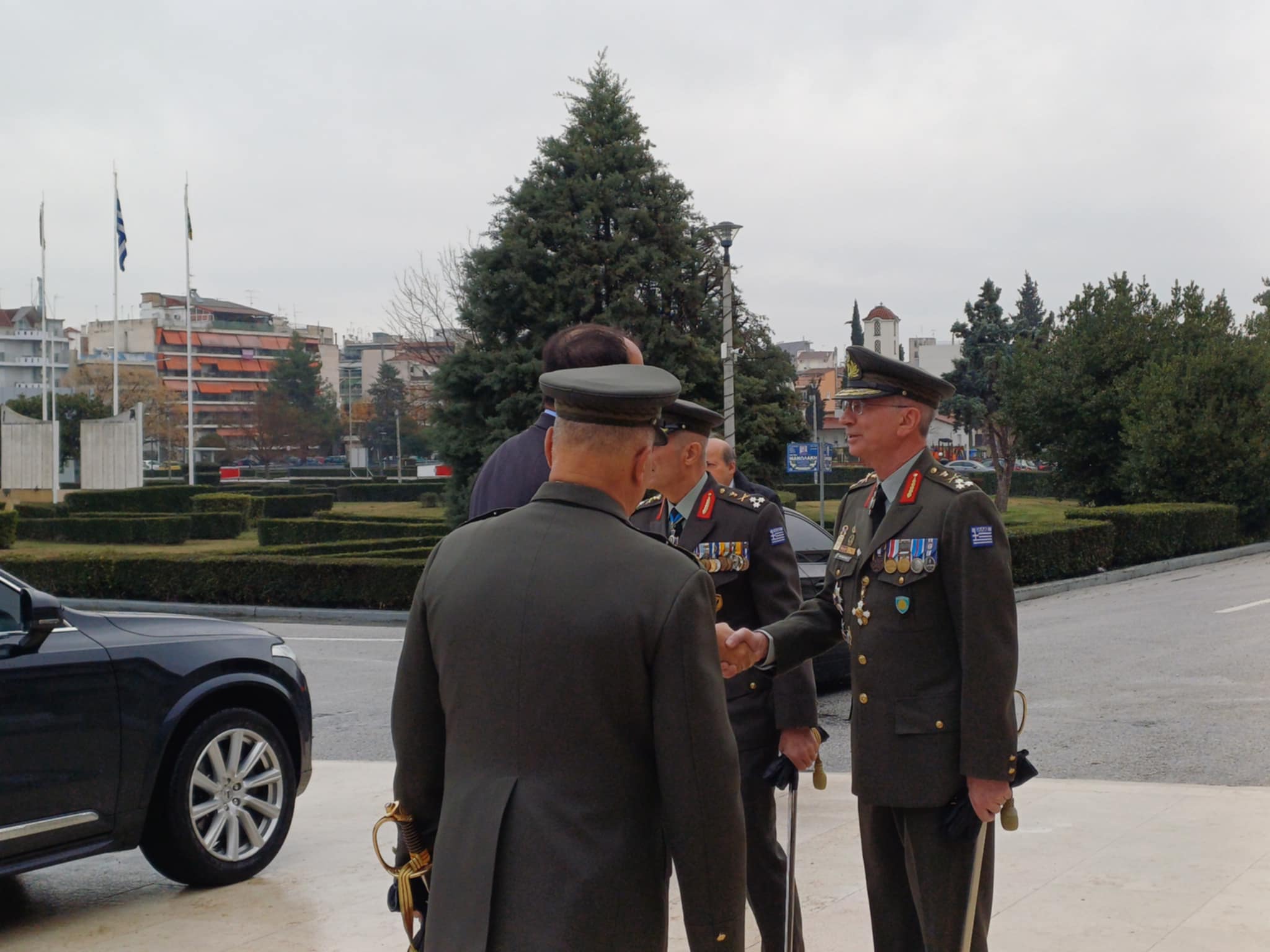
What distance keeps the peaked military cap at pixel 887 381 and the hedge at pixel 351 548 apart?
720 inches

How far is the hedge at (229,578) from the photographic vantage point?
1820 cm

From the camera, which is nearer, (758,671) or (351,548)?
(758,671)

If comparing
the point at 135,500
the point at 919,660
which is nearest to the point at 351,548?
the point at 919,660

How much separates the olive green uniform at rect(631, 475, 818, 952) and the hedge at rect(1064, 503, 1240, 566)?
62.5 ft

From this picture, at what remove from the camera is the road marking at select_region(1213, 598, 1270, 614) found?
15.3 metres

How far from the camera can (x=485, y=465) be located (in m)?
3.58

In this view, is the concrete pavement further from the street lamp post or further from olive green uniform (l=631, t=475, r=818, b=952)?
the street lamp post

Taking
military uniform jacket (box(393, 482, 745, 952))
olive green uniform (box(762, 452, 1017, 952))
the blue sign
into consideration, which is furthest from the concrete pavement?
the blue sign

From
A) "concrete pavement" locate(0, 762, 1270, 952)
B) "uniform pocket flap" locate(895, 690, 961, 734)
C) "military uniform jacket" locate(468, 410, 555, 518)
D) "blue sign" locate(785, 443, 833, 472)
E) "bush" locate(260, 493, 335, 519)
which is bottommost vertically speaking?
"concrete pavement" locate(0, 762, 1270, 952)

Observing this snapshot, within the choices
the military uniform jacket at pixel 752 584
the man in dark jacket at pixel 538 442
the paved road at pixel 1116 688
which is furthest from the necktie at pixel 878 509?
the paved road at pixel 1116 688

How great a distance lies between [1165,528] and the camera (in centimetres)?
2322

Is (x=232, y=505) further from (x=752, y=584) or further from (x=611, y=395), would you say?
(x=611, y=395)

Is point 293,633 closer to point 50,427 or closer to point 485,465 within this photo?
point 485,465

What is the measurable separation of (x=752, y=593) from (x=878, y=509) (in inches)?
28.0
